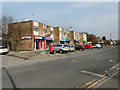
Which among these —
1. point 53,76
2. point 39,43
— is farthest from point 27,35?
point 53,76

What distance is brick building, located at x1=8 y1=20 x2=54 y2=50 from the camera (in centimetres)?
2586

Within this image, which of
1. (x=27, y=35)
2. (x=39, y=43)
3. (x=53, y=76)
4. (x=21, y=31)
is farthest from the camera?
(x=39, y=43)

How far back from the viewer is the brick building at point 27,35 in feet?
84.8

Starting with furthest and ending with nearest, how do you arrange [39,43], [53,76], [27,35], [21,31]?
1. [39,43]
2. [21,31]
3. [27,35]
4. [53,76]

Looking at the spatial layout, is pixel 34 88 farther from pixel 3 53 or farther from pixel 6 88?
pixel 3 53

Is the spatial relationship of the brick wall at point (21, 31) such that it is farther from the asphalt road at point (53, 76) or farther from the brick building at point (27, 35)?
the asphalt road at point (53, 76)

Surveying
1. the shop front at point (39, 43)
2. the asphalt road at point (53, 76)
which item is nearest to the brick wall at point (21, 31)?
the shop front at point (39, 43)

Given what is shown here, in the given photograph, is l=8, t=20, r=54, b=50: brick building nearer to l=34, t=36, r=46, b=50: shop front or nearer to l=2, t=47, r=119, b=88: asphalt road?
l=34, t=36, r=46, b=50: shop front

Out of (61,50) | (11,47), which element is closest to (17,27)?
(11,47)

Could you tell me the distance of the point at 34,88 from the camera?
4168mm

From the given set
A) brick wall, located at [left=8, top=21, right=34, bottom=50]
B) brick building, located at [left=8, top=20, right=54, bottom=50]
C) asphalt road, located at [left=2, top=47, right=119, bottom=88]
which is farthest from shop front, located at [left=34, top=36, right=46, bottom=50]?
asphalt road, located at [left=2, top=47, right=119, bottom=88]

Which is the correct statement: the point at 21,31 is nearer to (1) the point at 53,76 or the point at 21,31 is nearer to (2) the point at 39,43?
(2) the point at 39,43

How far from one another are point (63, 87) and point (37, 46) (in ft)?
80.2

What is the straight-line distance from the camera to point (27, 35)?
87.0ft
